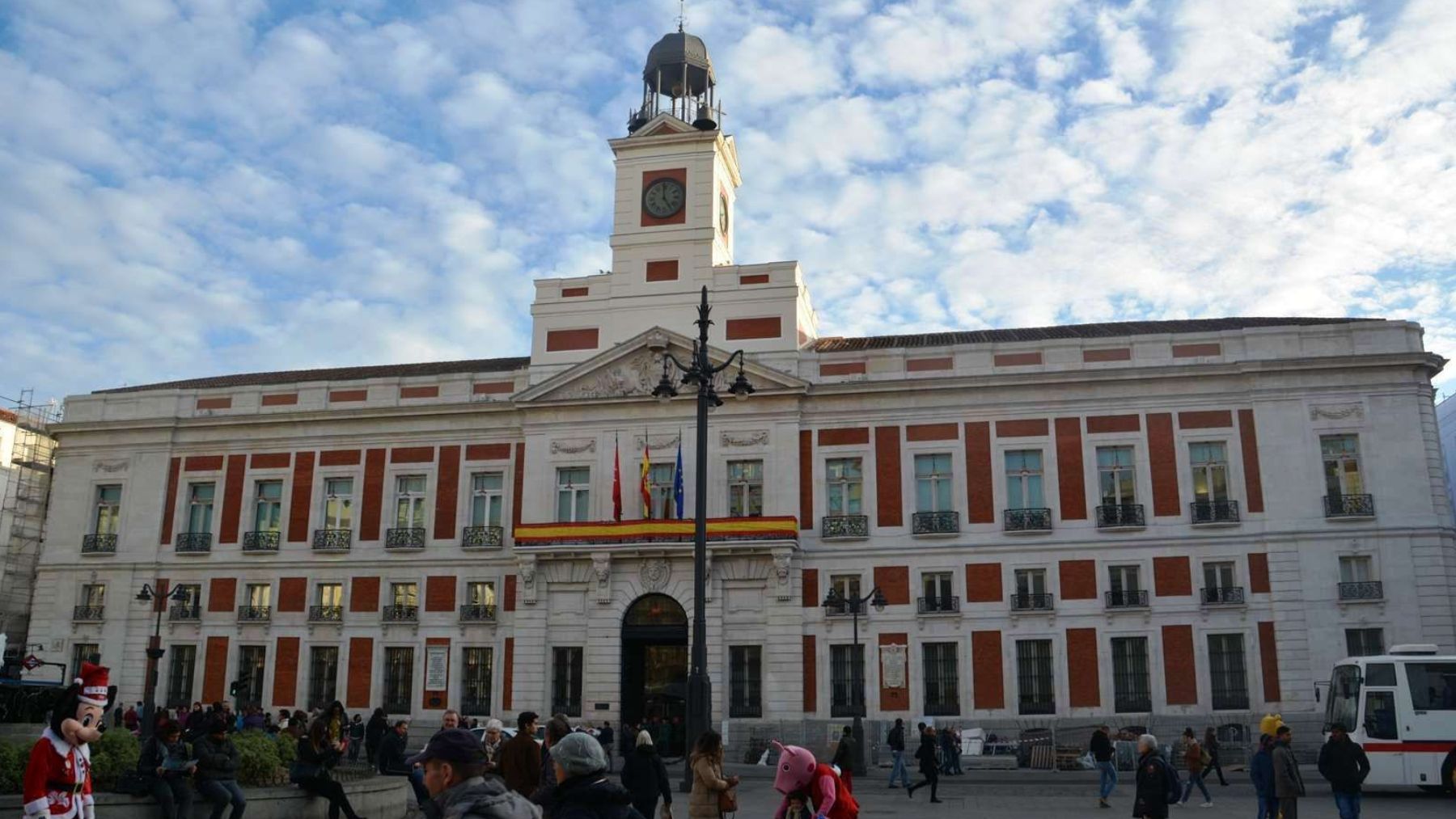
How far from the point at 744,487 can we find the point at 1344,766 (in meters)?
21.9

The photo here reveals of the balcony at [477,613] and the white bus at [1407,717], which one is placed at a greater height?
Result: the balcony at [477,613]

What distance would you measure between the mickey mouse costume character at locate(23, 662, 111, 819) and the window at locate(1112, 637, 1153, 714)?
29.9 m

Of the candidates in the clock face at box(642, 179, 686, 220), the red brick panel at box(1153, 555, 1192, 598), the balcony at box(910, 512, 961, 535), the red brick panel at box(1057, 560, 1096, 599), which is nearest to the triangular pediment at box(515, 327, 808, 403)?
the clock face at box(642, 179, 686, 220)

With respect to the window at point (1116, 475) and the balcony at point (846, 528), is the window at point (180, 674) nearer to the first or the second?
the balcony at point (846, 528)

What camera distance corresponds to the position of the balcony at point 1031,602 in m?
34.7

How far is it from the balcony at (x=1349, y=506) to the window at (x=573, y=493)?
68.9 ft

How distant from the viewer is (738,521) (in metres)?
35.2

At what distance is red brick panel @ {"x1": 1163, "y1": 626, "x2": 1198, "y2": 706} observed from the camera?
3344 cm

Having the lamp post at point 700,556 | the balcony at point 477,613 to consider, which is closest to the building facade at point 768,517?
the balcony at point 477,613

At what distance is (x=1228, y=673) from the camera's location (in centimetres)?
3356

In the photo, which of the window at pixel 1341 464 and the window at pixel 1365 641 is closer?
the window at pixel 1365 641

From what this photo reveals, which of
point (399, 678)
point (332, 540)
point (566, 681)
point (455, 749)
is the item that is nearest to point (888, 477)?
point (566, 681)

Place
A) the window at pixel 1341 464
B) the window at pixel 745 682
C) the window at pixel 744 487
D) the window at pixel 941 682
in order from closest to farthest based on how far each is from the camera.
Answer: the window at pixel 1341 464, the window at pixel 941 682, the window at pixel 745 682, the window at pixel 744 487

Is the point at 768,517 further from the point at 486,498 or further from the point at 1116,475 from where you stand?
the point at 1116,475
